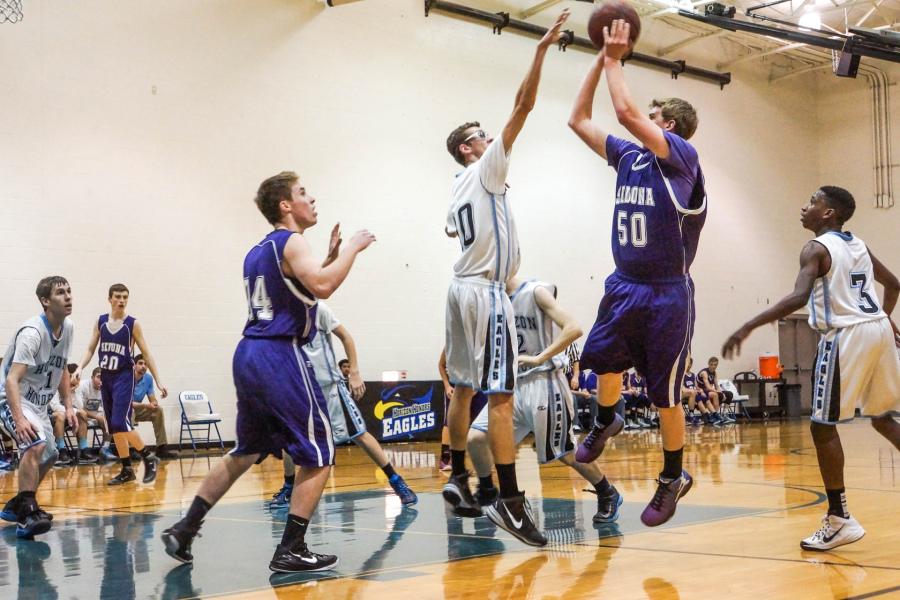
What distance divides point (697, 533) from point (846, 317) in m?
1.38

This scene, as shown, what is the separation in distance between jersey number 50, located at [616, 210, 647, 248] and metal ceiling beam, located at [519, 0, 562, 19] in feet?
49.0

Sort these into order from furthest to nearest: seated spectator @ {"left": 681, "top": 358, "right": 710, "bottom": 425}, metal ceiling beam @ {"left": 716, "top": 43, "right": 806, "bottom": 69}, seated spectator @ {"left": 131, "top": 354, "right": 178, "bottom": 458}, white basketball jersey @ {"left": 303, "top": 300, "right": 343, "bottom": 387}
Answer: metal ceiling beam @ {"left": 716, "top": 43, "right": 806, "bottom": 69} < seated spectator @ {"left": 681, "top": 358, "right": 710, "bottom": 425} < seated spectator @ {"left": 131, "top": 354, "right": 178, "bottom": 458} < white basketball jersey @ {"left": 303, "top": 300, "right": 343, "bottom": 387}

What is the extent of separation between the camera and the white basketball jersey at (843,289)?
201 inches

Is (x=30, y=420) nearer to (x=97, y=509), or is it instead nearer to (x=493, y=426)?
(x=97, y=509)

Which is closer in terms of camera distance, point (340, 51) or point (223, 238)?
point (223, 238)

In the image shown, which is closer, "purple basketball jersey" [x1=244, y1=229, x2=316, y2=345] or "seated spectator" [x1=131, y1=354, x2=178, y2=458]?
"purple basketball jersey" [x1=244, y1=229, x2=316, y2=345]

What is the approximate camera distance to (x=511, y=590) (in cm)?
402

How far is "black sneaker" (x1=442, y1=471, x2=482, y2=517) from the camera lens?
5719 millimetres

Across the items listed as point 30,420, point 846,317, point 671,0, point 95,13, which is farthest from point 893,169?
point 30,420

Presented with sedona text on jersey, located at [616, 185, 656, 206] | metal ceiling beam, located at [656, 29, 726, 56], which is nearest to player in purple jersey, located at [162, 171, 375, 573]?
sedona text on jersey, located at [616, 185, 656, 206]

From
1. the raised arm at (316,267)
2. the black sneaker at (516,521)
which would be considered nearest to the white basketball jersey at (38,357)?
the raised arm at (316,267)

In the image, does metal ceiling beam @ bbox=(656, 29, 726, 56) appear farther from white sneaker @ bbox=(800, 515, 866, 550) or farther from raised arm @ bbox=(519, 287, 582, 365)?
white sneaker @ bbox=(800, 515, 866, 550)

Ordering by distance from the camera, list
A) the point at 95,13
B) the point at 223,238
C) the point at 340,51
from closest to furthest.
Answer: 1. the point at 95,13
2. the point at 223,238
3. the point at 340,51

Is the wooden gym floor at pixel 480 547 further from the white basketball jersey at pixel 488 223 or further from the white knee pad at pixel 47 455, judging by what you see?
the white basketball jersey at pixel 488 223
